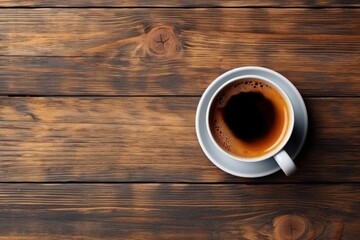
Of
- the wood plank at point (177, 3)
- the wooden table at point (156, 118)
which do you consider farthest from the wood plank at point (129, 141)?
the wood plank at point (177, 3)

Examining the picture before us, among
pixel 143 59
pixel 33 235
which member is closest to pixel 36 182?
pixel 33 235

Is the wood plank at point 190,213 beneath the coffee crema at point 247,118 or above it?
beneath

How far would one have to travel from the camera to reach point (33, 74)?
102 centimetres

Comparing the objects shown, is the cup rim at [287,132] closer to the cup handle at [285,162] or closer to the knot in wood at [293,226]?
the cup handle at [285,162]

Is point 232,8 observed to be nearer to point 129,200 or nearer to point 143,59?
point 143,59

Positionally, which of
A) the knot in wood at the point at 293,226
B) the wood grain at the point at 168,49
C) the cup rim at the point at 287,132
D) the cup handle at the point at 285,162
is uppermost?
the wood grain at the point at 168,49

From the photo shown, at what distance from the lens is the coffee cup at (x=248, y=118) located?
95cm

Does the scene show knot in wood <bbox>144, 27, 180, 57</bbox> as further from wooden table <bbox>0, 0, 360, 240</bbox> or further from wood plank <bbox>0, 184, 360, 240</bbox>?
wood plank <bbox>0, 184, 360, 240</bbox>

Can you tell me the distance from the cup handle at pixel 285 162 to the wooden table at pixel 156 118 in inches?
3.6

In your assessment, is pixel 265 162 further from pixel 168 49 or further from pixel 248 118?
pixel 168 49

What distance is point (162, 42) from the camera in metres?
1.02

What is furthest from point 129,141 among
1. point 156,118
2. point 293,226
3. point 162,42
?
point 293,226

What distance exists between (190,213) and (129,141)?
142mm

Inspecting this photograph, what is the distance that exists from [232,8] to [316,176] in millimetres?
286
